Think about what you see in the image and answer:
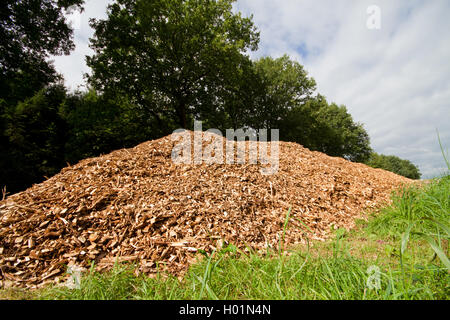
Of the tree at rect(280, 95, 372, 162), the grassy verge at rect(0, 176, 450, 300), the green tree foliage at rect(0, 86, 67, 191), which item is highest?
the tree at rect(280, 95, 372, 162)

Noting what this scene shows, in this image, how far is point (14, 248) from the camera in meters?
2.07

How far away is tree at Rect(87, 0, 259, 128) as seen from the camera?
1019 cm

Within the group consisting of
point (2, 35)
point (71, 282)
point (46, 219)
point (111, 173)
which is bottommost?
point (71, 282)

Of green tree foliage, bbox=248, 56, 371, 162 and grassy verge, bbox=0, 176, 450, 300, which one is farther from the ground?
green tree foliage, bbox=248, 56, 371, 162

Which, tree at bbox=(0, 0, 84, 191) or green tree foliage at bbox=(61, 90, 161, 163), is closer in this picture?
tree at bbox=(0, 0, 84, 191)

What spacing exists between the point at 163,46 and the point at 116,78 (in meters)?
3.26

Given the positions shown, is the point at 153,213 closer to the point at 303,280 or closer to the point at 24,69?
the point at 303,280

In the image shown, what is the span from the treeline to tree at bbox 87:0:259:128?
5 cm

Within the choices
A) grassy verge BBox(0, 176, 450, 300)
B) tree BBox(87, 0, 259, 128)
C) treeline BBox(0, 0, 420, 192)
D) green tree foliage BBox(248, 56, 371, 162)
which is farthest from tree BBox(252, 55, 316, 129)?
grassy verge BBox(0, 176, 450, 300)

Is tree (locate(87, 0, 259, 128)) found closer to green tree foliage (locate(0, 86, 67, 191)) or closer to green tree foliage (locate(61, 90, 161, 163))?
green tree foliage (locate(61, 90, 161, 163))
